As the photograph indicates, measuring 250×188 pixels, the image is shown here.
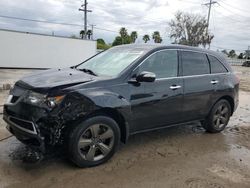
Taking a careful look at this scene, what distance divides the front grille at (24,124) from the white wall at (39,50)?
73.6ft

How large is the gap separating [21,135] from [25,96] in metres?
0.51

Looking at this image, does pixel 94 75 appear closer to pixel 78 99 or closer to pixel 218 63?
pixel 78 99

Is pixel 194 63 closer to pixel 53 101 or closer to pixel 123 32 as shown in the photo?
pixel 53 101

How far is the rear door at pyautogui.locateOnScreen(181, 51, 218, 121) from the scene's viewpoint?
17.6 feet

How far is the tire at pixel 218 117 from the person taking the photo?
19.8ft

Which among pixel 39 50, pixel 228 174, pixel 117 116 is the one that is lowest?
pixel 228 174

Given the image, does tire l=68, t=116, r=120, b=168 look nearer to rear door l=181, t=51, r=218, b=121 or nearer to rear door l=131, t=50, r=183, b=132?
rear door l=131, t=50, r=183, b=132

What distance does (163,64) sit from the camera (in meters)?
5.07

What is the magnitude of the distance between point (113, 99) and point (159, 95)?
0.95 meters

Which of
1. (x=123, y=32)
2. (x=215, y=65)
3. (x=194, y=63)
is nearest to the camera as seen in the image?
(x=194, y=63)

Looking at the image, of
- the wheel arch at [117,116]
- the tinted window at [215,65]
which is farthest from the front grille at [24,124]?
the tinted window at [215,65]

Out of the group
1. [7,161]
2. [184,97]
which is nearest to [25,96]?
[7,161]

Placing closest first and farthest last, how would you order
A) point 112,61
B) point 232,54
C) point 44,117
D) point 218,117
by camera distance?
1. point 44,117
2. point 112,61
3. point 218,117
4. point 232,54

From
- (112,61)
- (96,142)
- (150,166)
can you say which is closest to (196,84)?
(112,61)
